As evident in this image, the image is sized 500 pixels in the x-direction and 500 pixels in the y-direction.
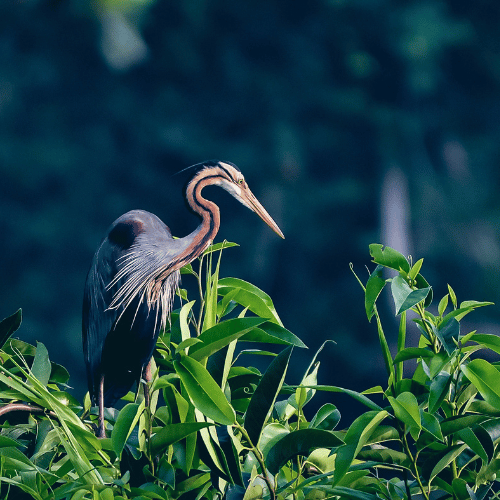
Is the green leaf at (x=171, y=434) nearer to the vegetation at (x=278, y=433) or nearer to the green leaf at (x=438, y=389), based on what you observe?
the vegetation at (x=278, y=433)

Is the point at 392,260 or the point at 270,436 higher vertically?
the point at 392,260

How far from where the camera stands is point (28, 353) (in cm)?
61

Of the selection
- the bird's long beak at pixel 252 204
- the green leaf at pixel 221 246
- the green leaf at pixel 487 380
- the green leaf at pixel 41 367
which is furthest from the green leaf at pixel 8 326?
the bird's long beak at pixel 252 204

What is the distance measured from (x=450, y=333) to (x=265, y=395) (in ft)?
0.41

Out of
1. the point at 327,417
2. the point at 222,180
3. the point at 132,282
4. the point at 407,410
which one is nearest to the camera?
the point at 407,410

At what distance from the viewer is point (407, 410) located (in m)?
0.34

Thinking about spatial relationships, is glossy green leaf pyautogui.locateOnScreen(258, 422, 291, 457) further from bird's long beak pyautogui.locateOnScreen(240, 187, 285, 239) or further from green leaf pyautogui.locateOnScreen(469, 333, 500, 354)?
bird's long beak pyautogui.locateOnScreen(240, 187, 285, 239)

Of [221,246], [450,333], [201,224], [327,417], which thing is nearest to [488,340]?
[450,333]

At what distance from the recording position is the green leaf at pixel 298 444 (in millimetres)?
343

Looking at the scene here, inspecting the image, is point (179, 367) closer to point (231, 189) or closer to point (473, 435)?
point (473, 435)

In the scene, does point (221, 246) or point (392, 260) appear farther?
point (221, 246)

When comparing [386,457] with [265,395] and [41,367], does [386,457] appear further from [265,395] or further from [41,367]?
[41,367]

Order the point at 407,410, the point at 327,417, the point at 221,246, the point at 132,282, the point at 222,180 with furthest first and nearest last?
the point at 222,180 < the point at 132,282 < the point at 221,246 < the point at 327,417 < the point at 407,410

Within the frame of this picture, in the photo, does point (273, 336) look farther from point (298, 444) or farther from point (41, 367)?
point (41, 367)
